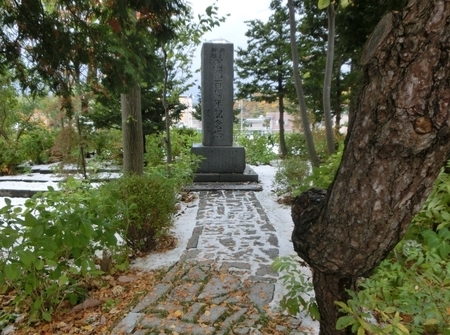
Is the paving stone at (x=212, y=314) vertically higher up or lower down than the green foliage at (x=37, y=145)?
lower down

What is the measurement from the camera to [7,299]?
7.80 feet

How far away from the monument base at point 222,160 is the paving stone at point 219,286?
4.65 m

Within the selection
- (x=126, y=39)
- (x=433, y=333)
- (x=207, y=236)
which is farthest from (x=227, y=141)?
(x=433, y=333)

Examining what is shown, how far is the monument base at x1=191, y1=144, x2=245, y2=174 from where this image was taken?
706cm

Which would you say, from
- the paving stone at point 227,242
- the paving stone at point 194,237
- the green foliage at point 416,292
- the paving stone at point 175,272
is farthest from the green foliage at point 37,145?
the green foliage at point 416,292

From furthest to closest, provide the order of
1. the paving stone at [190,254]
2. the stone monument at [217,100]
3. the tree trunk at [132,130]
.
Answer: the stone monument at [217,100]
the tree trunk at [132,130]
the paving stone at [190,254]

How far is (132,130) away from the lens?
4.67 metres

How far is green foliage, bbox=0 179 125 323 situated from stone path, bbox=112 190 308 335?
1.63ft

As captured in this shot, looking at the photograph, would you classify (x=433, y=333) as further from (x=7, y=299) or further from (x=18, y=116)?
(x=18, y=116)

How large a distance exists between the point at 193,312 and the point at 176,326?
171mm

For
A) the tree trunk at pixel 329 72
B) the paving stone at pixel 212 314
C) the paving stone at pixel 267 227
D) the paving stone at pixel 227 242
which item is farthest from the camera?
the tree trunk at pixel 329 72

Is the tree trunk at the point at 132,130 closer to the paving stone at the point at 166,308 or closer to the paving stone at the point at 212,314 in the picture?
the paving stone at the point at 166,308

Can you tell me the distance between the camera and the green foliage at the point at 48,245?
1.54 metres

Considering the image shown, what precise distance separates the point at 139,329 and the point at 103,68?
7.21 feet
